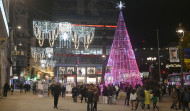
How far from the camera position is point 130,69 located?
134 ft

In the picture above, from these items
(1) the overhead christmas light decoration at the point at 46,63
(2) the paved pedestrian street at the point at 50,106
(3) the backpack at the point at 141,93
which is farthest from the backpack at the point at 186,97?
(1) the overhead christmas light decoration at the point at 46,63

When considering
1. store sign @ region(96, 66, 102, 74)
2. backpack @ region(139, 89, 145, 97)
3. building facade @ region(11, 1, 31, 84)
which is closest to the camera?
backpack @ region(139, 89, 145, 97)

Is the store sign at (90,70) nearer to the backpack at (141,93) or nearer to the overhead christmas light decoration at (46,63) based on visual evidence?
the overhead christmas light decoration at (46,63)

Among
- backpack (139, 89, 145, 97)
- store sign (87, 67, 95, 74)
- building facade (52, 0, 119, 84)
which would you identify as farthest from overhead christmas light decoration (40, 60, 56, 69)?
backpack (139, 89, 145, 97)

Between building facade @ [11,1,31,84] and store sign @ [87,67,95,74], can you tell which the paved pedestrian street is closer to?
store sign @ [87,67,95,74]

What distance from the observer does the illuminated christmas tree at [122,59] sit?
4056cm

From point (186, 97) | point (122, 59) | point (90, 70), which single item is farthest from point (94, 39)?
point (186, 97)

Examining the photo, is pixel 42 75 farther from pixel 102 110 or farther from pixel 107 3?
pixel 102 110

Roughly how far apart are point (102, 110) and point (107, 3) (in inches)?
3410

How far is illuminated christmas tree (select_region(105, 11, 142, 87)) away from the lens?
40.6m

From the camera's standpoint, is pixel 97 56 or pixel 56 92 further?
pixel 97 56

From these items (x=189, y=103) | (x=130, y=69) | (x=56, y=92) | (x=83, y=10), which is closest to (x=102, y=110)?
(x=56, y=92)

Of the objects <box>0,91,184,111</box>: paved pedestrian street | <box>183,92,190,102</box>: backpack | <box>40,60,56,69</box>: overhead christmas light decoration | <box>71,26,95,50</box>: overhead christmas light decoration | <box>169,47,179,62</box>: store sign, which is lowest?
<box>0,91,184,111</box>: paved pedestrian street

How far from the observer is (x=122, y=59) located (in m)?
41.7
